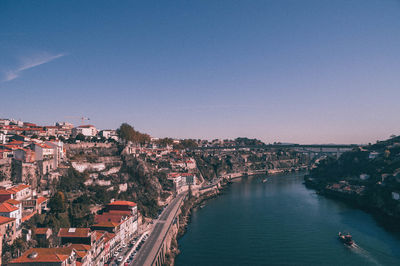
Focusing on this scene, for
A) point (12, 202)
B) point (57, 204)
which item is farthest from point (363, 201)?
point (12, 202)

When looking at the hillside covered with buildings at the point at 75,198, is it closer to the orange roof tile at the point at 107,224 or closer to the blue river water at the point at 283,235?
the orange roof tile at the point at 107,224

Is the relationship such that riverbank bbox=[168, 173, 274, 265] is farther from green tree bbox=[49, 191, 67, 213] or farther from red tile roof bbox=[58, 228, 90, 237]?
green tree bbox=[49, 191, 67, 213]

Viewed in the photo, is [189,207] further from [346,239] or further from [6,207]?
[6,207]

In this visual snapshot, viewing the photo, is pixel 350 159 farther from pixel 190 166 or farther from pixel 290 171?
pixel 190 166

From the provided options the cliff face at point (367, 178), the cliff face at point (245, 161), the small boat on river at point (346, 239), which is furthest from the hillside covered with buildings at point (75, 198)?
the cliff face at point (367, 178)

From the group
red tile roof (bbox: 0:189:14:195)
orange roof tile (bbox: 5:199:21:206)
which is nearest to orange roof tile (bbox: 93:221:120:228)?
orange roof tile (bbox: 5:199:21:206)

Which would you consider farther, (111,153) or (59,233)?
(111,153)

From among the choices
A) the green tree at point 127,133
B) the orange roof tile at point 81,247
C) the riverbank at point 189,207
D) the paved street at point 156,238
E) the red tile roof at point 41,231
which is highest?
the green tree at point 127,133

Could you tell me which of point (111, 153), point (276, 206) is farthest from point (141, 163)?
point (276, 206)
